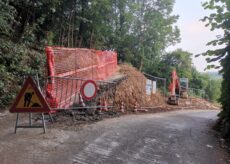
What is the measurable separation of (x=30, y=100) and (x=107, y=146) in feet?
6.17

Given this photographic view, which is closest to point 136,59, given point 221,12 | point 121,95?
point 121,95

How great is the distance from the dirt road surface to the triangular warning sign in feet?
1.82

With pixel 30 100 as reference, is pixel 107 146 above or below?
below

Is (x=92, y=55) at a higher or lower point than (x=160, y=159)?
higher

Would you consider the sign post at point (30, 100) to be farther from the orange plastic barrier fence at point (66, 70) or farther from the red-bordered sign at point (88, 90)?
the red-bordered sign at point (88, 90)

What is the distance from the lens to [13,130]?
19.6ft

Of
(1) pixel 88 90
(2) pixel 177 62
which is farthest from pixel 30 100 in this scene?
(2) pixel 177 62

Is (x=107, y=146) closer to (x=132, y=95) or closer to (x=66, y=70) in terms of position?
(x=66, y=70)

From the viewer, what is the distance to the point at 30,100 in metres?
5.57

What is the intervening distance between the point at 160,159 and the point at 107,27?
70.1 feet

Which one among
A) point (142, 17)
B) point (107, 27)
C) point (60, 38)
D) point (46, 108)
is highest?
point (142, 17)

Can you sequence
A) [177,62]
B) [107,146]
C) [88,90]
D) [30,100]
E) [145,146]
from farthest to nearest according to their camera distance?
[177,62]
[88,90]
[30,100]
[145,146]
[107,146]

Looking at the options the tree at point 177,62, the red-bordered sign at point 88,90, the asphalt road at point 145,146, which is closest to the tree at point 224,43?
the asphalt road at point 145,146

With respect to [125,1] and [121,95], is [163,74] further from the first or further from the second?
[121,95]
